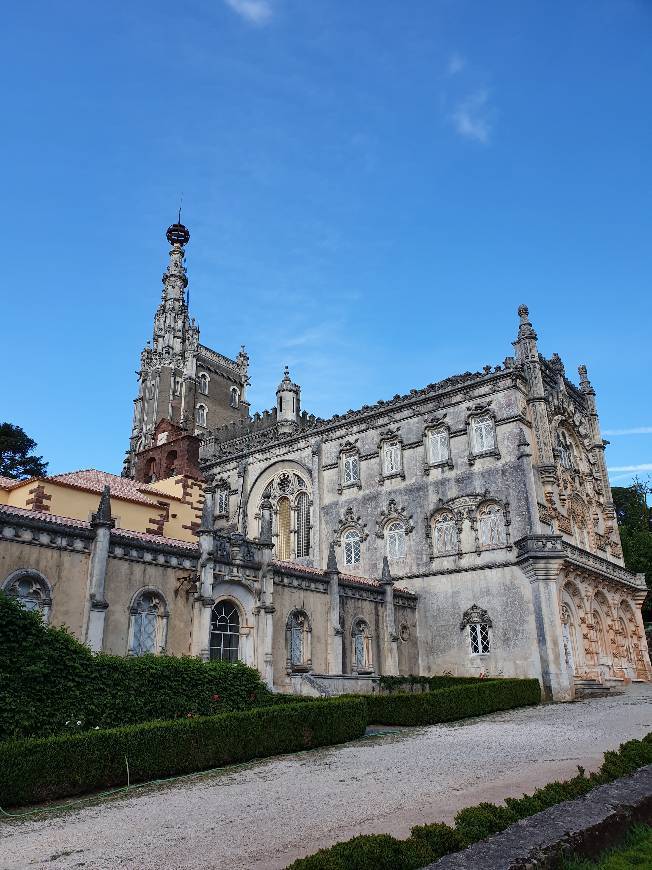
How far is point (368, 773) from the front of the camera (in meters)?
13.1

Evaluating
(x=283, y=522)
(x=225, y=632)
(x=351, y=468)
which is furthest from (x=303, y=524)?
(x=225, y=632)

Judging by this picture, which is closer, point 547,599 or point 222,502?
point 547,599

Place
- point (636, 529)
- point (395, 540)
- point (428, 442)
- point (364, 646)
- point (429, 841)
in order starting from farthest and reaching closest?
point (636, 529), point (428, 442), point (395, 540), point (364, 646), point (429, 841)

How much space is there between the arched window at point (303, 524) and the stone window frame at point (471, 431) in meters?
10.7

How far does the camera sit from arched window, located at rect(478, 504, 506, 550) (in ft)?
107

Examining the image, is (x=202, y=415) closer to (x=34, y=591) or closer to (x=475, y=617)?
(x=475, y=617)

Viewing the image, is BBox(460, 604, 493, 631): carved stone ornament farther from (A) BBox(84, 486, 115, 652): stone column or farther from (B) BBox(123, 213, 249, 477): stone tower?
(B) BBox(123, 213, 249, 477): stone tower

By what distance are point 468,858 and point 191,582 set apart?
17959mm

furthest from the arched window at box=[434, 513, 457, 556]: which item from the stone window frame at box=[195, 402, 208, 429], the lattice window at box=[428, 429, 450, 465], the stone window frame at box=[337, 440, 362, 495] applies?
the stone window frame at box=[195, 402, 208, 429]

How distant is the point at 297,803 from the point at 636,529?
4872cm

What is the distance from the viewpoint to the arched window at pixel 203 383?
6906 centimetres

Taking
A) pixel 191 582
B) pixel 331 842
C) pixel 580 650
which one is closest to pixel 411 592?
pixel 580 650

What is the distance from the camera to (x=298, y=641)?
27062 millimetres

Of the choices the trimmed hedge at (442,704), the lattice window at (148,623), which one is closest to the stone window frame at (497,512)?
the trimmed hedge at (442,704)
